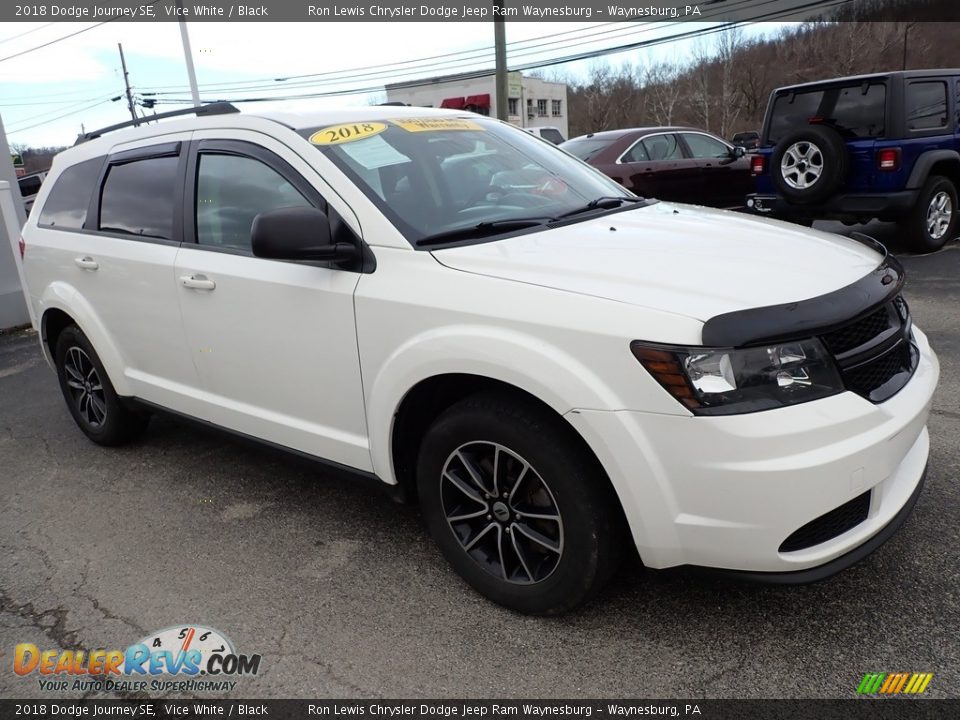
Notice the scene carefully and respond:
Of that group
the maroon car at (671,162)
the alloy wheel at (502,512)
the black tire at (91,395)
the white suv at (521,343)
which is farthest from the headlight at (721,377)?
the maroon car at (671,162)

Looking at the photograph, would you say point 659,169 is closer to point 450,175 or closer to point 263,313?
point 450,175

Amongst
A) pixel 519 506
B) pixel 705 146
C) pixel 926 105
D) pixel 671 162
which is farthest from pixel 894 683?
pixel 705 146

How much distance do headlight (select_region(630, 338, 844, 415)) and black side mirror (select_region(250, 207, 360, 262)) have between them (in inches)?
47.6

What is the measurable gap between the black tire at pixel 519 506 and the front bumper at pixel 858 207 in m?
6.92

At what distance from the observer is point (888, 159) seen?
25.0 ft

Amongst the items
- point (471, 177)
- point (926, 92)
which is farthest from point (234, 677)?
point (926, 92)

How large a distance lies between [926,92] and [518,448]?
8.05 m

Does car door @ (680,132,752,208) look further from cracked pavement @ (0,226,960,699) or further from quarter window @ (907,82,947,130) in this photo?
cracked pavement @ (0,226,960,699)

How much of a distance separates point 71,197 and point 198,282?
1.68m

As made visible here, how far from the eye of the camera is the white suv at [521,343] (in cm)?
201

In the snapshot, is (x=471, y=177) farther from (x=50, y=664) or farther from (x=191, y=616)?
(x=50, y=664)

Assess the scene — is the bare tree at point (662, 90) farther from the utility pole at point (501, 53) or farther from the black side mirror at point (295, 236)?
the black side mirror at point (295, 236)

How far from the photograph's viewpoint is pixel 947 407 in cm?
396

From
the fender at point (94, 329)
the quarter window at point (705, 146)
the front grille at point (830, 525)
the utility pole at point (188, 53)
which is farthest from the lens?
the utility pole at point (188, 53)
